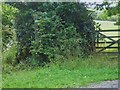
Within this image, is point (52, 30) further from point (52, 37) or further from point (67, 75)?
point (67, 75)

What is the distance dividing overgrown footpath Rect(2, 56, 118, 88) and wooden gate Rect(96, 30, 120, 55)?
1.88m

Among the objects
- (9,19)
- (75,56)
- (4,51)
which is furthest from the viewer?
(9,19)

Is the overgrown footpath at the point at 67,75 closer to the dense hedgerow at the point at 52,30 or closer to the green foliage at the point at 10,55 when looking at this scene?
the green foliage at the point at 10,55

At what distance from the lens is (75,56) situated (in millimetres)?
7355

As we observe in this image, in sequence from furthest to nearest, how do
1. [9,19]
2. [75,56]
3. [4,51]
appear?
[9,19] < [4,51] < [75,56]

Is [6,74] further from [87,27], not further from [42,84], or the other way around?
[87,27]

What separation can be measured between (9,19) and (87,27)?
248 cm

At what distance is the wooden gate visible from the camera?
29.6 feet

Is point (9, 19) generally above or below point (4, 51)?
above

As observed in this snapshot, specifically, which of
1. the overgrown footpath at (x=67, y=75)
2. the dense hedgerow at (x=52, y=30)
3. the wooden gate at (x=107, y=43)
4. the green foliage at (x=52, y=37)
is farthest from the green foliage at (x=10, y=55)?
the wooden gate at (x=107, y=43)

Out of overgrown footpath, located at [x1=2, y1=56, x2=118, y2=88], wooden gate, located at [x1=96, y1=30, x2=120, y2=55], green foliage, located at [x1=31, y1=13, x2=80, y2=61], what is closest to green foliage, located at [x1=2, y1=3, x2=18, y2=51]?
green foliage, located at [x1=31, y1=13, x2=80, y2=61]

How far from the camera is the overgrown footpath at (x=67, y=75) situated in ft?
16.6

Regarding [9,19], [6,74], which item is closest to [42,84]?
[6,74]

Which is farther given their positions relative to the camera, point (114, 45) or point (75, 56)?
point (114, 45)
